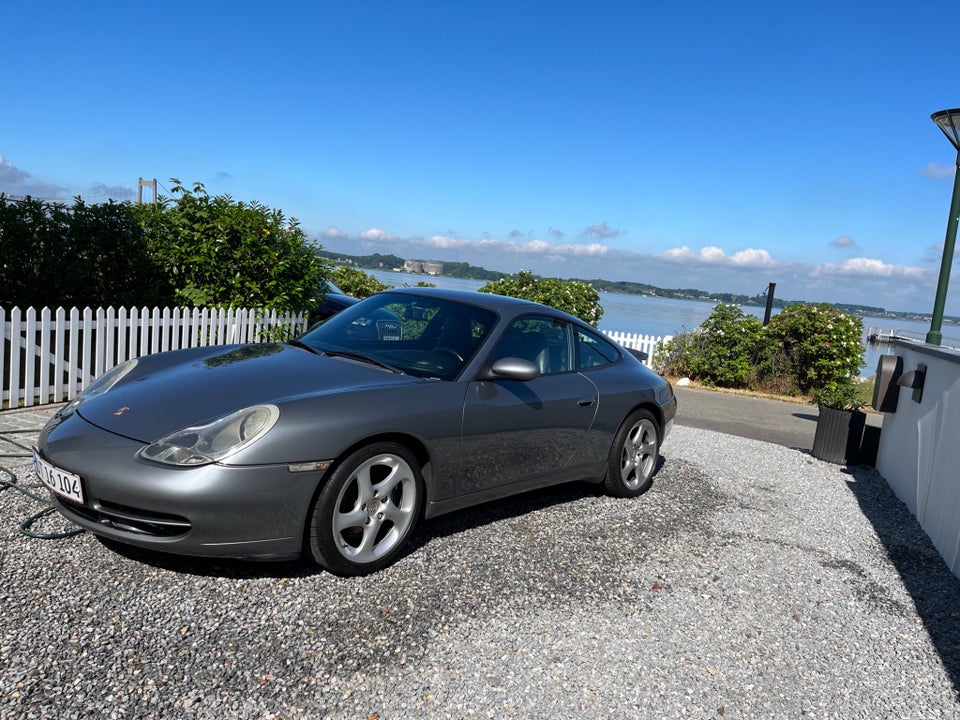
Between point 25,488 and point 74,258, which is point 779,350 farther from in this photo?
point 25,488

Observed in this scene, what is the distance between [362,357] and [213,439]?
123 cm

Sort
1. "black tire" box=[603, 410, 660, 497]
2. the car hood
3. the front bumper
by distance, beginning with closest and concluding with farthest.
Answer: the front bumper
the car hood
"black tire" box=[603, 410, 660, 497]

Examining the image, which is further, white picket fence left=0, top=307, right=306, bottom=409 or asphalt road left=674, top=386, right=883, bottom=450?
asphalt road left=674, top=386, right=883, bottom=450

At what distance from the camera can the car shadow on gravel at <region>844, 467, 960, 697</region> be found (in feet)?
12.1

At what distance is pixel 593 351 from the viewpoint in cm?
525

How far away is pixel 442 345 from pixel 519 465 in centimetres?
87

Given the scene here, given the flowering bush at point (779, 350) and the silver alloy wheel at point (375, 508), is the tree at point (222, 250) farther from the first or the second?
the flowering bush at point (779, 350)

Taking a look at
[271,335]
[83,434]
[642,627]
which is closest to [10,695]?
[83,434]

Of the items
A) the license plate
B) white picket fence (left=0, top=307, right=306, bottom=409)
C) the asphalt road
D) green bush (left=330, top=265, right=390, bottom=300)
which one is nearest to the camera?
the license plate

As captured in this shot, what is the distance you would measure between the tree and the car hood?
4394 mm

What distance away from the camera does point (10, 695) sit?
2400mm

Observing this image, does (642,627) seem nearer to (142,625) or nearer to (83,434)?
(142,625)

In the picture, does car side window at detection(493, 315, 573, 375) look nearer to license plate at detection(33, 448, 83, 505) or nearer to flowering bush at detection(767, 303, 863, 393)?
license plate at detection(33, 448, 83, 505)

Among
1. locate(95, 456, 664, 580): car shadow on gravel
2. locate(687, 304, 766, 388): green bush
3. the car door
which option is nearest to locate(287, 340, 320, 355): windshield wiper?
the car door
